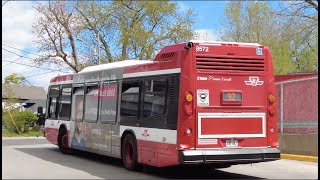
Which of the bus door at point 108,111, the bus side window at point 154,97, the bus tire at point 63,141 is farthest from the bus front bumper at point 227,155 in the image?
the bus tire at point 63,141

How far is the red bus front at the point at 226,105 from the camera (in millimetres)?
10336

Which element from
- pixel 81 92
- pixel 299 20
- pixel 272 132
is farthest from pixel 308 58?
pixel 272 132

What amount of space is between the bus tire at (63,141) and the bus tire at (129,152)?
4.91 m

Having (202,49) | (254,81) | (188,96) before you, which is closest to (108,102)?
(188,96)

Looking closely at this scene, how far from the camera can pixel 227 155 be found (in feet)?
34.2

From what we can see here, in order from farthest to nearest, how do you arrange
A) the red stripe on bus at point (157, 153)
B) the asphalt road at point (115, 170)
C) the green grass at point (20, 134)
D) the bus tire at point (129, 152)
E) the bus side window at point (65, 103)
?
the green grass at point (20, 134)
the bus side window at point (65, 103)
the bus tire at point (129, 152)
the asphalt road at point (115, 170)
the red stripe on bus at point (157, 153)

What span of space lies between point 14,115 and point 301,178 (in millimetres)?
26165

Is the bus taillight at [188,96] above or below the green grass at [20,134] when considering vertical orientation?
above

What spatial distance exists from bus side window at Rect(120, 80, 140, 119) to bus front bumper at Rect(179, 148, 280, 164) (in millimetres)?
2505

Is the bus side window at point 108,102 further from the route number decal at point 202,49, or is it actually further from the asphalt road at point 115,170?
the route number decal at point 202,49

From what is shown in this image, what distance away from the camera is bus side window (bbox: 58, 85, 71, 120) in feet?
55.8

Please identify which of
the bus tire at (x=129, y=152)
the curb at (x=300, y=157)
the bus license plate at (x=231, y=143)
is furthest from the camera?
the curb at (x=300, y=157)

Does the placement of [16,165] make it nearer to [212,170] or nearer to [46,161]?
[46,161]

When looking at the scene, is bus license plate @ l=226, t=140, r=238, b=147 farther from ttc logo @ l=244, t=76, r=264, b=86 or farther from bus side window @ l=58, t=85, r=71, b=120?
bus side window @ l=58, t=85, r=71, b=120
